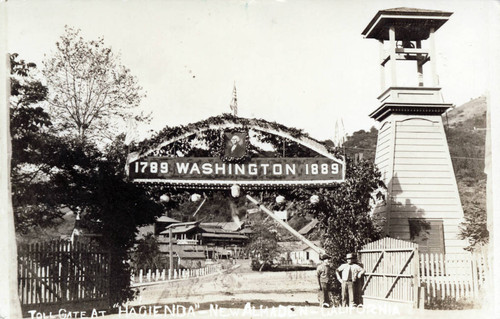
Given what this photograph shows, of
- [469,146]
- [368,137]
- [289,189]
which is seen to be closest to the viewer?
[289,189]

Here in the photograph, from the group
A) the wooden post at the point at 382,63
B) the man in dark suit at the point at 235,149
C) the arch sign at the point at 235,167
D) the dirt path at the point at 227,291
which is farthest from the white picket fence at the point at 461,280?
the wooden post at the point at 382,63

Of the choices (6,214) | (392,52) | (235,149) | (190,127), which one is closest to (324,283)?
(235,149)

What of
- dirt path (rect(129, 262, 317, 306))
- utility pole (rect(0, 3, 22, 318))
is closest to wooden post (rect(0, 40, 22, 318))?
utility pole (rect(0, 3, 22, 318))

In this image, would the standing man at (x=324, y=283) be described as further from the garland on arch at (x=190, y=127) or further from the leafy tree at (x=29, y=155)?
the leafy tree at (x=29, y=155)

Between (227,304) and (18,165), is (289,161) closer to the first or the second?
A: (227,304)

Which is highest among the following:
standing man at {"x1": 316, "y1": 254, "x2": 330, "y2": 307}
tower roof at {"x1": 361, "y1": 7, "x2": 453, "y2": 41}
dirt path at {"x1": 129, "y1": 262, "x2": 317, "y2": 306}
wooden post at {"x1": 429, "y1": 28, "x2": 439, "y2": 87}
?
tower roof at {"x1": 361, "y1": 7, "x2": 453, "y2": 41}

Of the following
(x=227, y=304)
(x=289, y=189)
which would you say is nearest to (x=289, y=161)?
(x=289, y=189)

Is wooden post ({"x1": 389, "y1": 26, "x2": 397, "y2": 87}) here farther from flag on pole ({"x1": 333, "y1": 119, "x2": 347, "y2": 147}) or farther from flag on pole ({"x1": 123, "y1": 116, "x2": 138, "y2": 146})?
flag on pole ({"x1": 123, "y1": 116, "x2": 138, "y2": 146})
